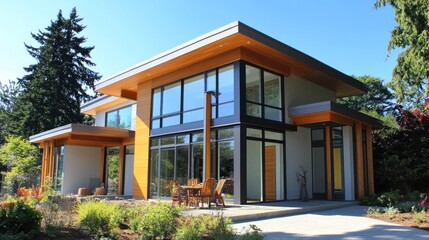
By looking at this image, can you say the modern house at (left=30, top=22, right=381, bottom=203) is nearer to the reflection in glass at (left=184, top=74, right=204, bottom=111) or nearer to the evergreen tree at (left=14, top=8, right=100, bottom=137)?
the reflection in glass at (left=184, top=74, right=204, bottom=111)

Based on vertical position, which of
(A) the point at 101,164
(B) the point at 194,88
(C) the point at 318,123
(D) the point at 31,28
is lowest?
(A) the point at 101,164

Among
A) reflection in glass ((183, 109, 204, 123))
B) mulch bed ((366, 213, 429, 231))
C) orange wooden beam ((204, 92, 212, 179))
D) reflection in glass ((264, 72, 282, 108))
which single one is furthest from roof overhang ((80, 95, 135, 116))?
mulch bed ((366, 213, 429, 231))

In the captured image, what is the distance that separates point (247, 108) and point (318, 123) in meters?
2.96

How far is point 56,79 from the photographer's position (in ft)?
101

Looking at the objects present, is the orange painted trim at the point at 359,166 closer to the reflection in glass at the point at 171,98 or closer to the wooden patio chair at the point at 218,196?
the wooden patio chair at the point at 218,196

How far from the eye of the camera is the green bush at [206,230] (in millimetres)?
5754

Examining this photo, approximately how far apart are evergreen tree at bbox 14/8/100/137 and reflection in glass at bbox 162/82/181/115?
59.1 ft

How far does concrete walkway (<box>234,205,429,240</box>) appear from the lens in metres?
6.92

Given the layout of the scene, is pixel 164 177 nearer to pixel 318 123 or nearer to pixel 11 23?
pixel 318 123

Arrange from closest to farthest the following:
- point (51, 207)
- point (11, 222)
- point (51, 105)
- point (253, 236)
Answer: point (253, 236), point (11, 222), point (51, 207), point (51, 105)

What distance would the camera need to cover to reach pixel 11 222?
584 cm

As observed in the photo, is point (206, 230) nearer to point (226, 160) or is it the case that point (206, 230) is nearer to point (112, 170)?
point (226, 160)

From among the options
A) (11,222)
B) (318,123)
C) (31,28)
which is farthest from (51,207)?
(31,28)

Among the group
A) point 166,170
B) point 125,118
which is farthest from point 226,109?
point 125,118
